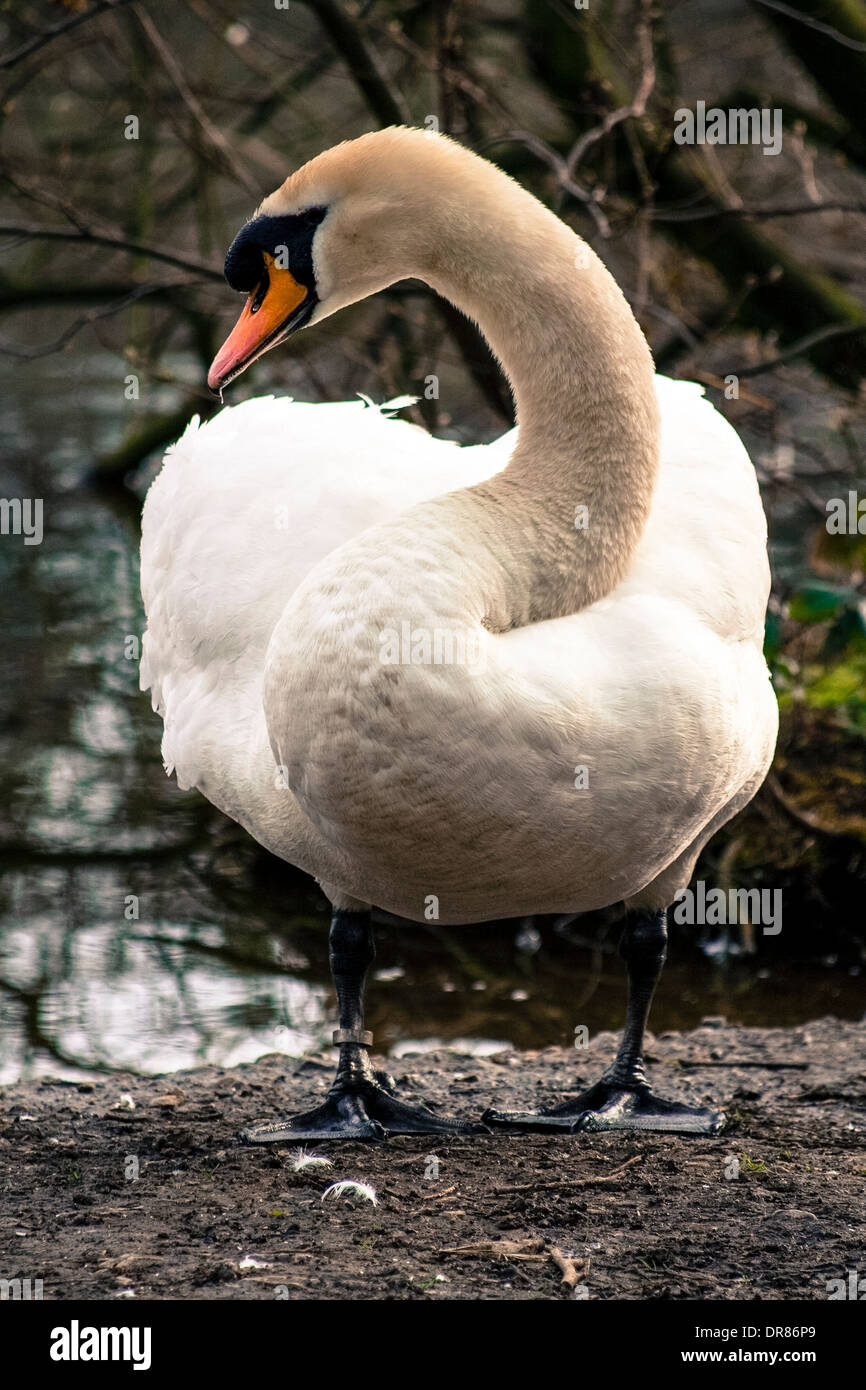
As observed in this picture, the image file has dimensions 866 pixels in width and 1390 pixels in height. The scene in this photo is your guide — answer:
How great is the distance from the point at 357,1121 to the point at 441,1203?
0.64 m

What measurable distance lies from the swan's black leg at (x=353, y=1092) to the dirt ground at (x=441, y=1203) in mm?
96

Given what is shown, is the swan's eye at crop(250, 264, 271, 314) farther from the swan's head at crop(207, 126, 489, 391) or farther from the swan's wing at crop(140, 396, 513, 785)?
the swan's wing at crop(140, 396, 513, 785)

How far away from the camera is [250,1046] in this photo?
565cm

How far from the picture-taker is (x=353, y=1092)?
4.30 meters

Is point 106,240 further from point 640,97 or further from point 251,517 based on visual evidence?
point 251,517

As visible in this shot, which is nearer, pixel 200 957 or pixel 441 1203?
pixel 441 1203

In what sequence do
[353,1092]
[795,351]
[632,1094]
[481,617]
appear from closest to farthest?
[481,617] < [353,1092] < [632,1094] < [795,351]

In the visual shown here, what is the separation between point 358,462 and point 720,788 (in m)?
1.29

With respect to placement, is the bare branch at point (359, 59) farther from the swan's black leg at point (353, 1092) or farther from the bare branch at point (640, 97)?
the swan's black leg at point (353, 1092)

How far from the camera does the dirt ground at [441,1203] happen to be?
3160 millimetres
